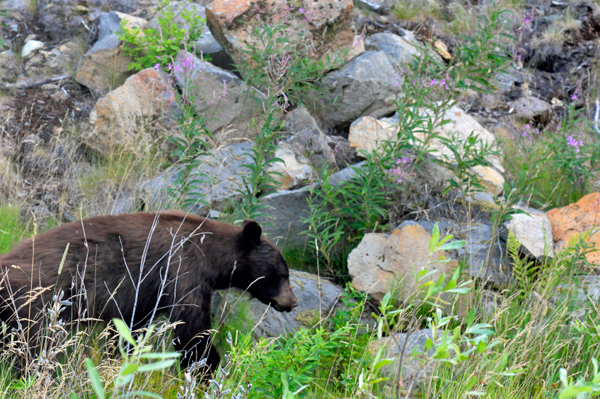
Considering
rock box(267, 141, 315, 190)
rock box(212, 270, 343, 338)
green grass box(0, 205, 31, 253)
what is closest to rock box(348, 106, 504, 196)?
rock box(267, 141, 315, 190)

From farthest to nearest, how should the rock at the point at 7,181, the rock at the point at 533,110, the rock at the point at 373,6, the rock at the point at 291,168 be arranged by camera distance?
the rock at the point at 373,6
the rock at the point at 533,110
the rock at the point at 291,168
the rock at the point at 7,181

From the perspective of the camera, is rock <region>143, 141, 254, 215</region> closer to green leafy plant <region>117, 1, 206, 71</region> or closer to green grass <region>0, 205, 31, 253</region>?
green grass <region>0, 205, 31, 253</region>

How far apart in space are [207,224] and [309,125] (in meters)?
3.01

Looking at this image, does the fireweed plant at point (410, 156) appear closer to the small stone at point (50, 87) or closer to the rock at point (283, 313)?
the rock at point (283, 313)

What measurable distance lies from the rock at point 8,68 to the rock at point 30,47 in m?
0.17

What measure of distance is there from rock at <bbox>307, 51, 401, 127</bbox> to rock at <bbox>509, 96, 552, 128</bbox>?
8.66 ft

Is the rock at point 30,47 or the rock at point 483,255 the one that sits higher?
the rock at point 30,47

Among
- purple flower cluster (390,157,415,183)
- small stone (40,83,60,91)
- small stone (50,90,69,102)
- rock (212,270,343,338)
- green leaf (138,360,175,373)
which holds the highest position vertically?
green leaf (138,360,175,373)

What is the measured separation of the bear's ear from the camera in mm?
3875

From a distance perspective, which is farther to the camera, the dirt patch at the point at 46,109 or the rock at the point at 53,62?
the rock at the point at 53,62

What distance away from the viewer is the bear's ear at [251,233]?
388 cm

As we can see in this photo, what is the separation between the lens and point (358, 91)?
723cm

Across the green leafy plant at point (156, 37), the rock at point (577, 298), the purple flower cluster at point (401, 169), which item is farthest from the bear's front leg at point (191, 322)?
the green leafy plant at point (156, 37)

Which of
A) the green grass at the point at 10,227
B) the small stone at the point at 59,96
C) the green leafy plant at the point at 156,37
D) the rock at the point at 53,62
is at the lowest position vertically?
the small stone at the point at 59,96
